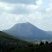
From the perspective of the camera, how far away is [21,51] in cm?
7712

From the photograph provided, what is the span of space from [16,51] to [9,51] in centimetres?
333

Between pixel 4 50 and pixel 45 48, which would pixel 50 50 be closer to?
pixel 45 48

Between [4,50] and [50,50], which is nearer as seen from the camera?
[50,50]

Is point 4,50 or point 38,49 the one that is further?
point 4,50

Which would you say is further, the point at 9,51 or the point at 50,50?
the point at 9,51

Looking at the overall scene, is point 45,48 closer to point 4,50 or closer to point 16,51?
point 16,51

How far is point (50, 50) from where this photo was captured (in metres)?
75.8

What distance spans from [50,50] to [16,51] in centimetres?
1094

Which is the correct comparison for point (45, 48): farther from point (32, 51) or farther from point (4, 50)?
point (4, 50)

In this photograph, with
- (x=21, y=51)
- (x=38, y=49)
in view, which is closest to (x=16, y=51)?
(x=21, y=51)

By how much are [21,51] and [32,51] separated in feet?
11.4

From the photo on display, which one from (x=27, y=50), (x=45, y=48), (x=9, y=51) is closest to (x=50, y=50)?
(x=45, y=48)

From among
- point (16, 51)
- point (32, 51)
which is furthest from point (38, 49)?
point (16, 51)

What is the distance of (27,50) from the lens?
7806 centimetres
